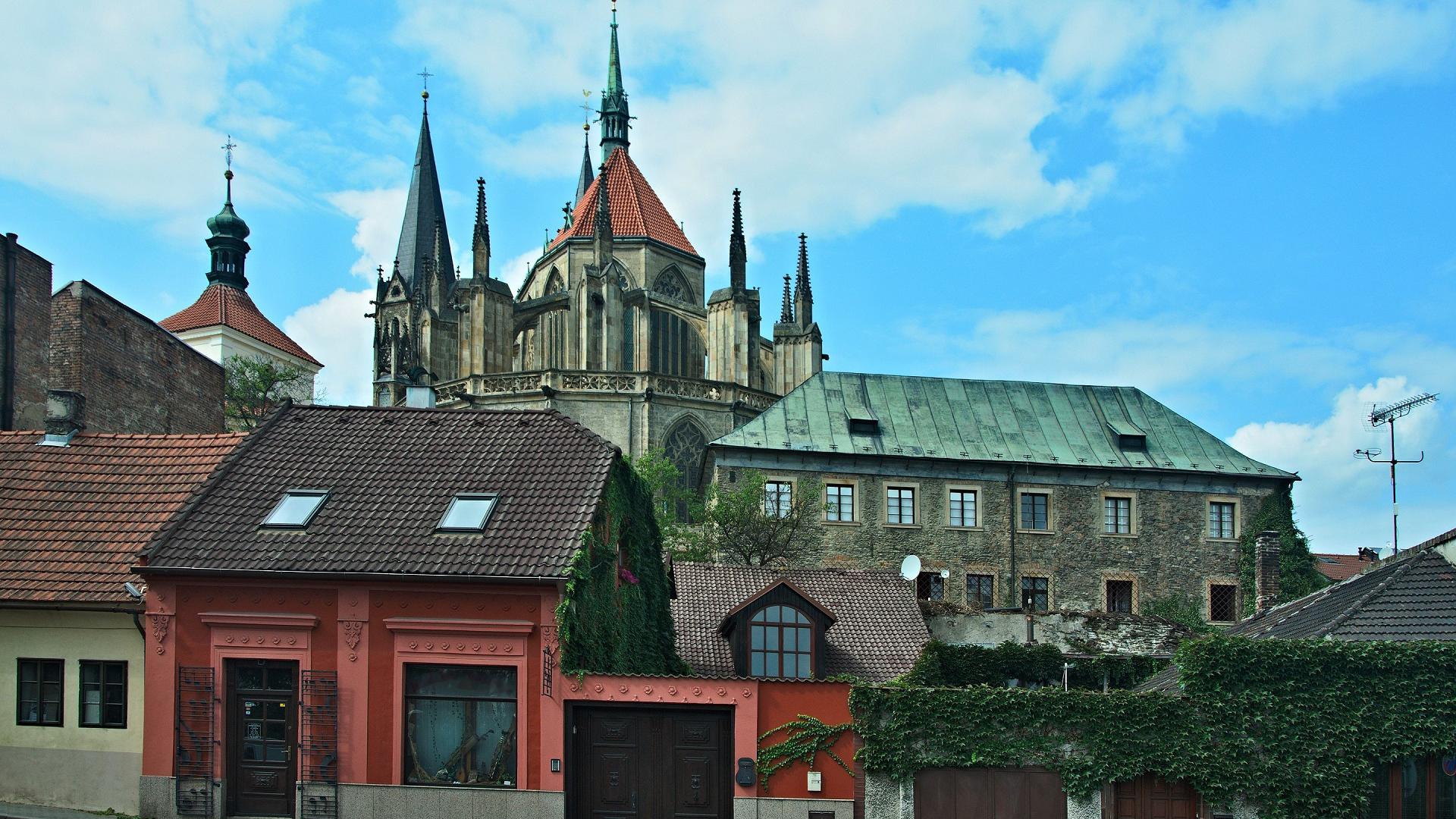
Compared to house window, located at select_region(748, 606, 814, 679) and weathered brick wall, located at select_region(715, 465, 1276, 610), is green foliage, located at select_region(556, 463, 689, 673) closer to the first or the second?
house window, located at select_region(748, 606, 814, 679)

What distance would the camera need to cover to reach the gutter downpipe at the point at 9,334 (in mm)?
32500

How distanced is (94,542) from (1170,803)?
16176 millimetres

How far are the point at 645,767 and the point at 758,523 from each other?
62.8 feet

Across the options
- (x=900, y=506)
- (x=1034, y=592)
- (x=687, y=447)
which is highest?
(x=687, y=447)

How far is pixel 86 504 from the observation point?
22641mm

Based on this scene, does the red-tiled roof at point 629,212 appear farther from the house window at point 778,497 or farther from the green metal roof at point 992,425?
the house window at point 778,497

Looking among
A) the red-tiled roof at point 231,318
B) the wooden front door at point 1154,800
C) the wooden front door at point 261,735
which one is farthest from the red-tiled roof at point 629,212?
the wooden front door at point 1154,800

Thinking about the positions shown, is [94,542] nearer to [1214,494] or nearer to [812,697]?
[812,697]

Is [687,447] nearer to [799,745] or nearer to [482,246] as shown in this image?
[482,246]

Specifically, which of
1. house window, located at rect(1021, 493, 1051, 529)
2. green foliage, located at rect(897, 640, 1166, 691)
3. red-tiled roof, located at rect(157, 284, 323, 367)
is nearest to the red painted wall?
green foliage, located at rect(897, 640, 1166, 691)

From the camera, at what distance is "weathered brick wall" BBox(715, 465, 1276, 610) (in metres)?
41.5

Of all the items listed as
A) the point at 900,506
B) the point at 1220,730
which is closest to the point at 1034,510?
the point at 900,506

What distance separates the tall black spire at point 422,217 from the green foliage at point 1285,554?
4964cm

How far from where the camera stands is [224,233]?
89.1 meters
